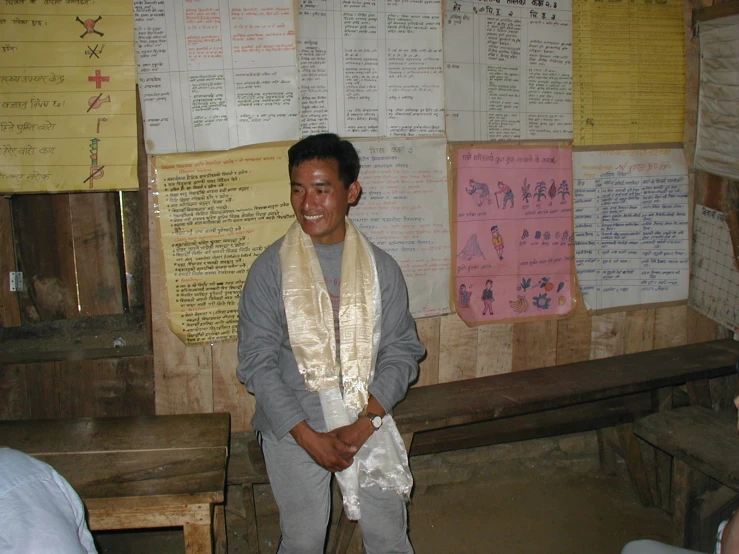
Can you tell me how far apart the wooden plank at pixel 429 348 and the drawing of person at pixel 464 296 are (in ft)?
0.46

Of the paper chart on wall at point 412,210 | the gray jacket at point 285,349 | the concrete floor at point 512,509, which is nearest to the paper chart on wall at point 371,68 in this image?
the paper chart on wall at point 412,210

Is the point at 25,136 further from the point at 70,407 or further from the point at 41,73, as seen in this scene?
the point at 70,407

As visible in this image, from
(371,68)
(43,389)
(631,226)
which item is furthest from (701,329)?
(43,389)

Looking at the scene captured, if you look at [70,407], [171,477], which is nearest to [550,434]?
[171,477]

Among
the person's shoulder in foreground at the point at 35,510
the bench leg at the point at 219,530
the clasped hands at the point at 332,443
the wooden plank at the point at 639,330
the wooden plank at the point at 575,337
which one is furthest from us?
the wooden plank at the point at 639,330

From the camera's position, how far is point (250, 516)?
268 centimetres

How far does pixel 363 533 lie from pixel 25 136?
2094mm

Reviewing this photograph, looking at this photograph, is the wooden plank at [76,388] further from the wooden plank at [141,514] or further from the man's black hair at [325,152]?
the man's black hair at [325,152]

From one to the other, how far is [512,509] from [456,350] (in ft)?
3.21

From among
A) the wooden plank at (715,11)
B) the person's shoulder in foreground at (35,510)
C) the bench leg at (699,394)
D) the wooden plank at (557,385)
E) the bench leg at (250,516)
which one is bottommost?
the bench leg at (250,516)

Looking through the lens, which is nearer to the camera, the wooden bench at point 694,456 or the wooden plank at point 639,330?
the wooden bench at point 694,456

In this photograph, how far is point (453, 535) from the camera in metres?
3.12

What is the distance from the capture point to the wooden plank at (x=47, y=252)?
2789 mm

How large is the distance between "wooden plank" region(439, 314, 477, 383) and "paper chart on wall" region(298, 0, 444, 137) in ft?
3.25
